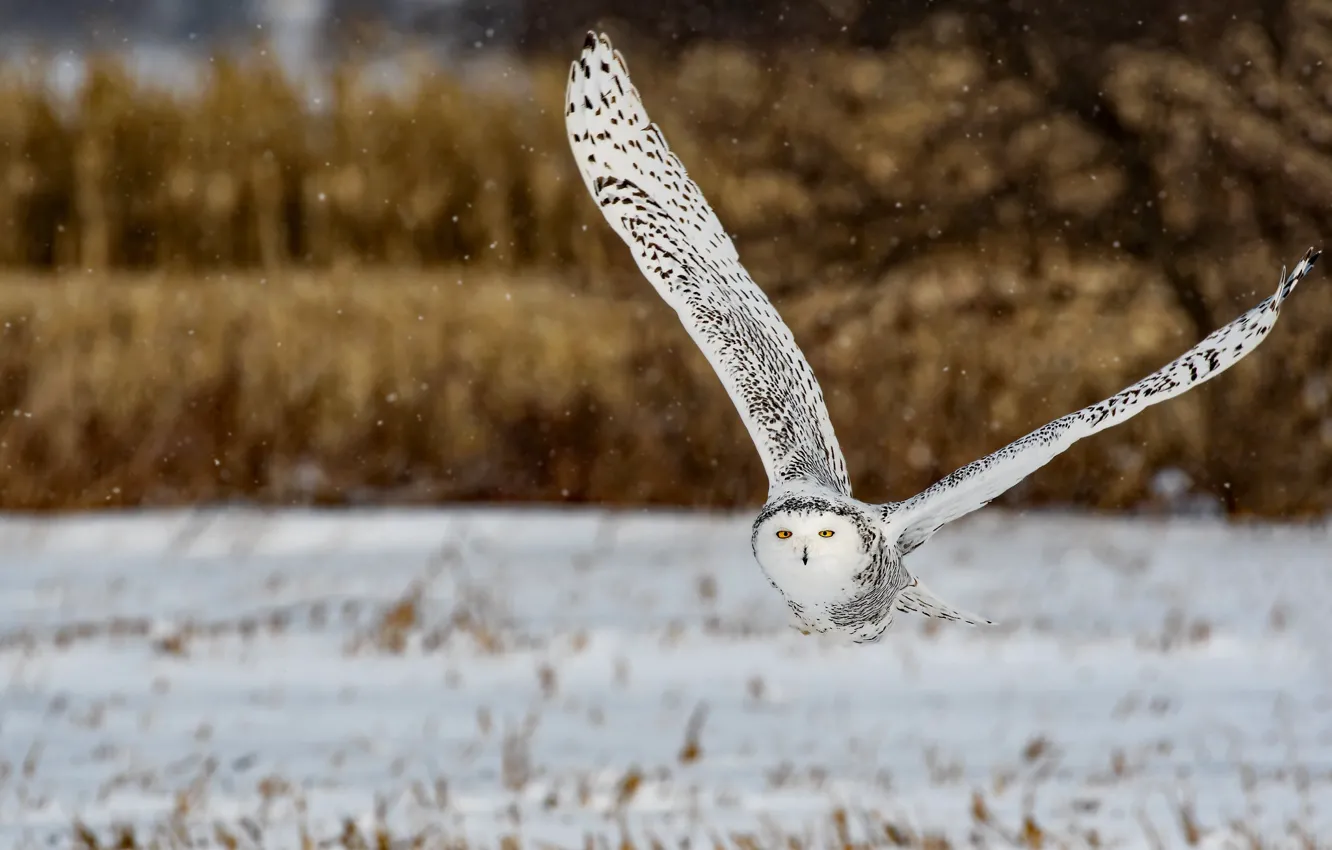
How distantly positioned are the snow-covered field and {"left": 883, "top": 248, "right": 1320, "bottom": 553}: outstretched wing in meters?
3.09

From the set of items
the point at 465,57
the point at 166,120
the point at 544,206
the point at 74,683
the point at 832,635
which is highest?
the point at 465,57

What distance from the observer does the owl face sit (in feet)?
5.46

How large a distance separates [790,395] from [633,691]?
525 cm

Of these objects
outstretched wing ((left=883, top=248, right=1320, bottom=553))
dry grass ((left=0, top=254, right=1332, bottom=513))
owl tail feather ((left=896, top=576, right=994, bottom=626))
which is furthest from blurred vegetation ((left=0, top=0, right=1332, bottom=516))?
outstretched wing ((left=883, top=248, right=1320, bottom=553))

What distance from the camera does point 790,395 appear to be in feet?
7.30

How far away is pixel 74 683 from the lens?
24.2 ft

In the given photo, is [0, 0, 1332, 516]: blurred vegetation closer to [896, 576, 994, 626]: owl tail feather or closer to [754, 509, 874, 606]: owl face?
[896, 576, 994, 626]: owl tail feather

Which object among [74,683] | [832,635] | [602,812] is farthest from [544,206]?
[832,635]

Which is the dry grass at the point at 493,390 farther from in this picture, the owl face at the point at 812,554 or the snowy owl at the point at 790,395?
the owl face at the point at 812,554

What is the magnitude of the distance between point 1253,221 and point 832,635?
9.80 meters

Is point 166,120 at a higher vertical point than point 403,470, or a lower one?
higher

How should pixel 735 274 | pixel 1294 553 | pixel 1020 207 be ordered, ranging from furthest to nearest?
pixel 1294 553
pixel 1020 207
pixel 735 274

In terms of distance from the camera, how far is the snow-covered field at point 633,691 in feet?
17.1

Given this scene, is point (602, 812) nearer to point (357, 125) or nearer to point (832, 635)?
point (832, 635)
